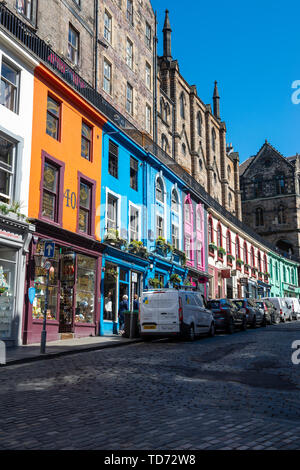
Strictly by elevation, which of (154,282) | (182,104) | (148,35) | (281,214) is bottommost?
(154,282)

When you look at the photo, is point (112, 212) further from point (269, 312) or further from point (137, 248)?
point (269, 312)

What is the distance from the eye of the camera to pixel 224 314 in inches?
886

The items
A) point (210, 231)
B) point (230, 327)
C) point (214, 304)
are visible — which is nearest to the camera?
point (230, 327)

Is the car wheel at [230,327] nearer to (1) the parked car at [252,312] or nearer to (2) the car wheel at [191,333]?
(1) the parked car at [252,312]

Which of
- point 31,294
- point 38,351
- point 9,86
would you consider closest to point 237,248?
point 31,294

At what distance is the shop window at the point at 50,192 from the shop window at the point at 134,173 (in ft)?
25.5

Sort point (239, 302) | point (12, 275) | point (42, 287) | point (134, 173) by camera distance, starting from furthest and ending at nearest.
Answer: point (134, 173) → point (239, 302) → point (42, 287) → point (12, 275)

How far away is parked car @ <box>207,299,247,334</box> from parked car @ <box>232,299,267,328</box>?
229 centimetres

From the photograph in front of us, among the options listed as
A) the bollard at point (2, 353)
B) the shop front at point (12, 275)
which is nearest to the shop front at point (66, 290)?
the shop front at point (12, 275)

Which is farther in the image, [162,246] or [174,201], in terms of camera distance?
[174,201]

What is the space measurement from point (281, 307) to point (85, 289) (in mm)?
20200

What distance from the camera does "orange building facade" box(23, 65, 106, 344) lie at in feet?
55.4

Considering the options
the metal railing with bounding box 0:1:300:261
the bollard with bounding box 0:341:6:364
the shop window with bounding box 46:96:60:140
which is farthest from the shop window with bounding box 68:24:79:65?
the bollard with bounding box 0:341:6:364

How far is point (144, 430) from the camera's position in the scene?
535 cm
